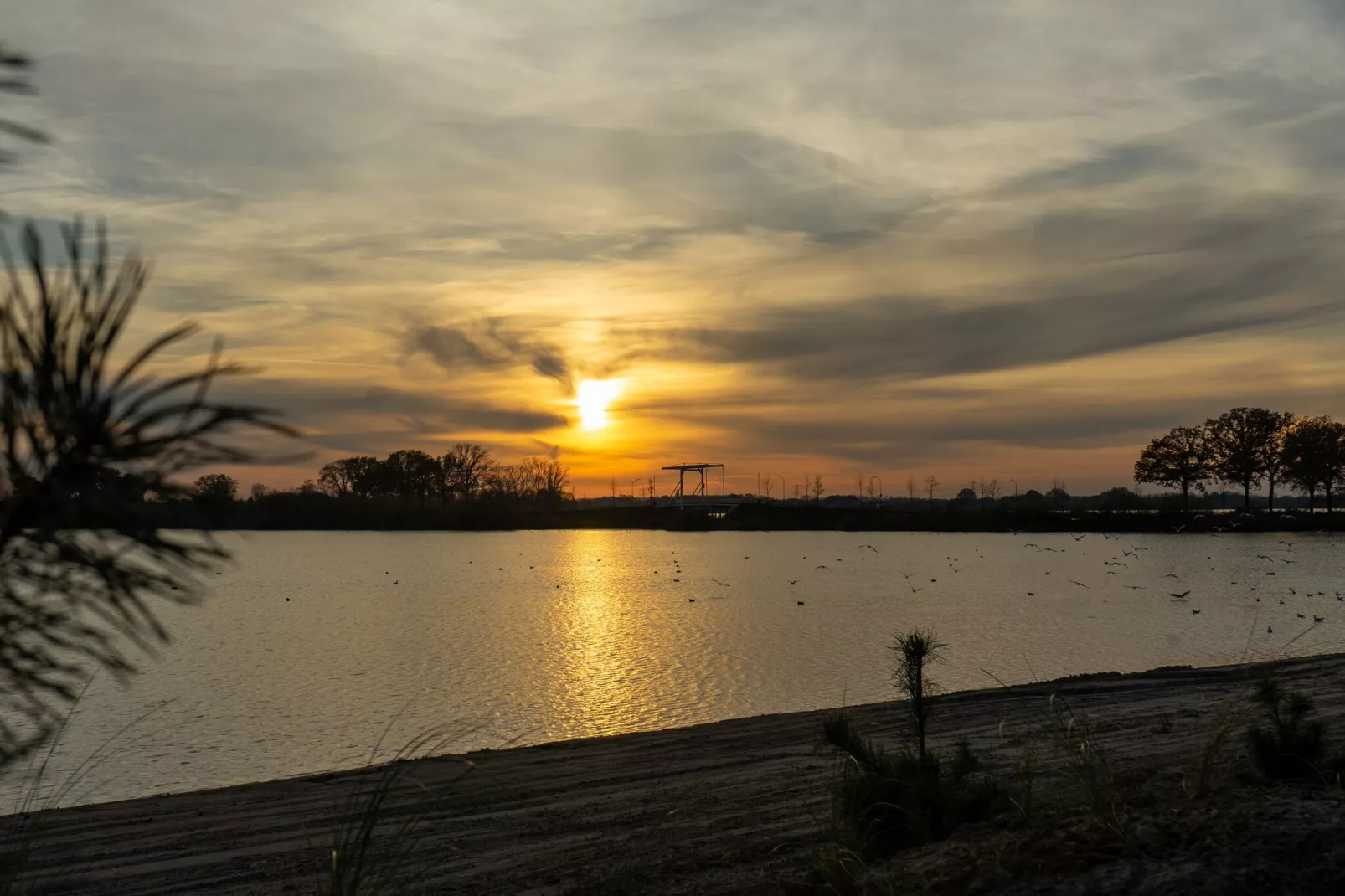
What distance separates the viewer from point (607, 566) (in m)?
78.4

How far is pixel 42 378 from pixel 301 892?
25.7ft

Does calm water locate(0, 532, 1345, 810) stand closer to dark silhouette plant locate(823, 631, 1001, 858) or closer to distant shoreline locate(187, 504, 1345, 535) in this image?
dark silhouette plant locate(823, 631, 1001, 858)

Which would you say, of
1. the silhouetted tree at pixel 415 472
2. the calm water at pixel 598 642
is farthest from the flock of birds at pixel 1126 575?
the silhouetted tree at pixel 415 472

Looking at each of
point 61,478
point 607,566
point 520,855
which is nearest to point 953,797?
point 520,855

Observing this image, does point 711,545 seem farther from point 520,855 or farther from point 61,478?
point 61,478

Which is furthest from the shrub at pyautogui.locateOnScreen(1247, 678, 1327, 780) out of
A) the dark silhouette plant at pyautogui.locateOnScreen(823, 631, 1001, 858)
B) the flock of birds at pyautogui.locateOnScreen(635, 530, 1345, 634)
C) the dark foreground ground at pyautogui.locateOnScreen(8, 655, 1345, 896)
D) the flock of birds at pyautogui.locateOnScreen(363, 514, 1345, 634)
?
the flock of birds at pyautogui.locateOnScreen(363, 514, 1345, 634)

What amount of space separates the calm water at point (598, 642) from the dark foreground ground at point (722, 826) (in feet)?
4.95

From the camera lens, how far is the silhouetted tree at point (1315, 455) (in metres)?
108

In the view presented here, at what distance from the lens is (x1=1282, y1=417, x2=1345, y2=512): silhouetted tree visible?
4235 inches

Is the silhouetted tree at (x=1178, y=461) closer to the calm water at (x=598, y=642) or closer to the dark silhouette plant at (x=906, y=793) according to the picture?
the calm water at (x=598, y=642)

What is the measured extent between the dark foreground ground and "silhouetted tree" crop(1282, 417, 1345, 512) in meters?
104

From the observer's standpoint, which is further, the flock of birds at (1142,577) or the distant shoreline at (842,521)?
the distant shoreline at (842,521)

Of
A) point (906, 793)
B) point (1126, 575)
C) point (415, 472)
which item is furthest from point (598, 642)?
point (415, 472)

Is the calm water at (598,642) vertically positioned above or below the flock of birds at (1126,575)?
below
